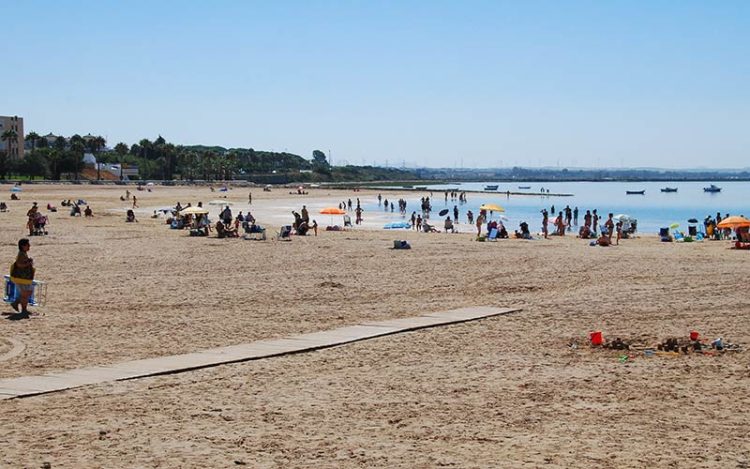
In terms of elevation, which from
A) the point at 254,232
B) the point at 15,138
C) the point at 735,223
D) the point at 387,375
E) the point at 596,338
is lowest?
the point at 254,232

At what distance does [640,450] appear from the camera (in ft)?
26.6

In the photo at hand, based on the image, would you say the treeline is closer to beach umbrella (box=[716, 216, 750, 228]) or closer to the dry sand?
beach umbrella (box=[716, 216, 750, 228])

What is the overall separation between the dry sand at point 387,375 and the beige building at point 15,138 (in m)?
117

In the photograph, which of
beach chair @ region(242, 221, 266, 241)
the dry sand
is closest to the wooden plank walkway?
the dry sand

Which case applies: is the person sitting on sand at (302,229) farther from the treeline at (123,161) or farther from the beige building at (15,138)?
the beige building at (15,138)

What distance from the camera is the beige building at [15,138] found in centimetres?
13088

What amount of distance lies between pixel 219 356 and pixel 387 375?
229 centimetres

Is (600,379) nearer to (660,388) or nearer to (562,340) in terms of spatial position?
(660,388)

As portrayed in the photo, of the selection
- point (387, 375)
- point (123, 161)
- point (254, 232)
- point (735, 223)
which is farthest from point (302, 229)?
point (123, 161)

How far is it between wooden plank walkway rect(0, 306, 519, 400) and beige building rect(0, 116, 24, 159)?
125467 mm

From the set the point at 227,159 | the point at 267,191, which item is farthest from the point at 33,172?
the point at 227,159

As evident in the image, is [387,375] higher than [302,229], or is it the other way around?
[387,375]

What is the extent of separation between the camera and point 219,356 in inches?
467

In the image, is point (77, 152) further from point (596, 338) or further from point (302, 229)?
point (596, 338)
